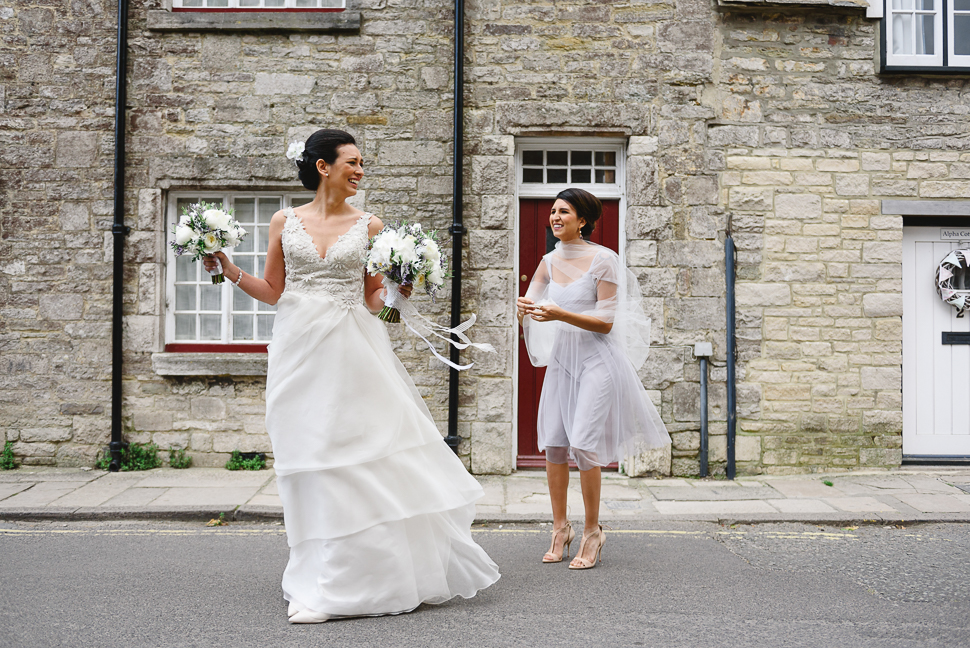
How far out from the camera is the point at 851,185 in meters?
7.63

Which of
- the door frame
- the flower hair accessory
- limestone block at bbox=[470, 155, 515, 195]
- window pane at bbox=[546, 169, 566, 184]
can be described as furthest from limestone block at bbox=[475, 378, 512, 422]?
the flower hair accessory

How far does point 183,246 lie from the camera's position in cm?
399

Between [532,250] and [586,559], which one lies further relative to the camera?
[532,250]

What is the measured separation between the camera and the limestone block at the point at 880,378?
24.8 ft

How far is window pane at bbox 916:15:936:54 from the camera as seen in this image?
25.6 ft

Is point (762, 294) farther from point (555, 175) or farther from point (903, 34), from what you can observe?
point (903, 34)

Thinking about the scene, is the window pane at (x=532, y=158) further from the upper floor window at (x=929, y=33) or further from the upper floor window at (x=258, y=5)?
the upper floor window at (x=929, y=33)

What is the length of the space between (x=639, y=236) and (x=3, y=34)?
6539 millimetres

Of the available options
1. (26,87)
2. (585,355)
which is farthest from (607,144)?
(26,87)

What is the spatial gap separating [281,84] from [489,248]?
103 inches

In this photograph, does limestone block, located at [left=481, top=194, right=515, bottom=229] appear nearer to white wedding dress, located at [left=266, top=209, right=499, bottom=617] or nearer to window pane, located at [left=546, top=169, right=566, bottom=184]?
window pane, located at [left=546, top=169, right=566, bottom=184]

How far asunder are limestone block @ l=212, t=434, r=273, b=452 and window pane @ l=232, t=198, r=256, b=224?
7.07 feet

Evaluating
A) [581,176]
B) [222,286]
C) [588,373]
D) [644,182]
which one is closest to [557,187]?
[581,176]

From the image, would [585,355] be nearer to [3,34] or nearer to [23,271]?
[23,271]
